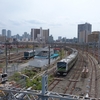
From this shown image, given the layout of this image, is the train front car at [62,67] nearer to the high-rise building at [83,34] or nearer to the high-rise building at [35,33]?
the high-rise building at [83,34]

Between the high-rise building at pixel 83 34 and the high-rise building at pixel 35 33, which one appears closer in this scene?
the high-rise building at pixel 83 34

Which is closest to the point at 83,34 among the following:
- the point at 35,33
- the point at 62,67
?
the point at 35,33

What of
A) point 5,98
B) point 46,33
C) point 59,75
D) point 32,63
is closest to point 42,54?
point 32,63

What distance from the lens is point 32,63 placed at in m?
25.2

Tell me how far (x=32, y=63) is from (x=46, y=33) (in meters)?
76.6

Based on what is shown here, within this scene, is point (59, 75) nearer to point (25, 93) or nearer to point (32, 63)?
point (32, 63)

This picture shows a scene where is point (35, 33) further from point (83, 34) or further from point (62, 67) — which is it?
point (62, 67)

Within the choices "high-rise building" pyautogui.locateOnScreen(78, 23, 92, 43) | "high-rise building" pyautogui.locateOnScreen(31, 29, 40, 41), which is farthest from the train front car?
"high-rise building" pyautogui.locateOnScreen(31, 29, 40, 41)

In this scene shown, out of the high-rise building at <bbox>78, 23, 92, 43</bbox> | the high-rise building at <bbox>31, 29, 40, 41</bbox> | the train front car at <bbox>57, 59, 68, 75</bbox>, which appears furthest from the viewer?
the high-rise building at <bbox>31, 29, 40, 41</bbox>

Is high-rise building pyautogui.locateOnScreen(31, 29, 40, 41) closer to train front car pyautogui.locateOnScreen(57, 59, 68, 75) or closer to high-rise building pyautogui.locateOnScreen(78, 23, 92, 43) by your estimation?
high-rise building pyautogui.locateOnScreen(78, 23, 92, 43)

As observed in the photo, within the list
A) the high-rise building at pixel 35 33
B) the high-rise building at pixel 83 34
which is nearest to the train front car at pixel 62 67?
the high-rise building at pixel 83 34

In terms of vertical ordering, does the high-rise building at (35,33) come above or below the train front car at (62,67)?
above

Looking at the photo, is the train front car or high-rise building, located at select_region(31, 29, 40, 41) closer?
the train front car

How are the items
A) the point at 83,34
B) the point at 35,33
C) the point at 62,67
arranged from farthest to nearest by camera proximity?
the point at 35,33 < the point at 83,34 < the point at 62,67
